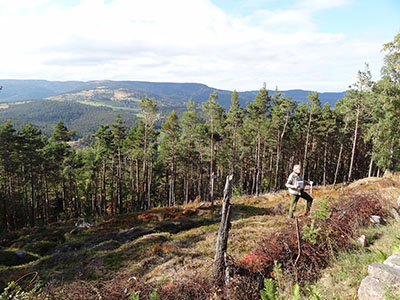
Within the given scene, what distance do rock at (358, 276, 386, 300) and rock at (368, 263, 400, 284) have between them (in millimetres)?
100

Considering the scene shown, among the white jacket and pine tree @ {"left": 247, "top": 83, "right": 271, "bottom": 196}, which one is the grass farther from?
pine tree @ {"left": 247, "top": 83, "right": 271, "bottom": 196}

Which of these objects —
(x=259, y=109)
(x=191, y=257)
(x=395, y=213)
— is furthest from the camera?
(x=259, y=109)

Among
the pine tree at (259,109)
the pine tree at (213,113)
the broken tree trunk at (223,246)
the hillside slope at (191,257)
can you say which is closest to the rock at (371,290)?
the hillside slope at (191,257)

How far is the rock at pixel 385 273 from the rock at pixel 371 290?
0.10 m

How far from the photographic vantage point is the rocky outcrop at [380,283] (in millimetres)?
3874

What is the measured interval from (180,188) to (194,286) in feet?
156

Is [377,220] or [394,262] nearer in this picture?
[394,262]

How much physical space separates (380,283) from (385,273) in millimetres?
209

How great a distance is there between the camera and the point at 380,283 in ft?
13.3

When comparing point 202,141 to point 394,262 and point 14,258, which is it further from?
point 394,262

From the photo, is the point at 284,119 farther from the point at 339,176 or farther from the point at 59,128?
the point at 59,128

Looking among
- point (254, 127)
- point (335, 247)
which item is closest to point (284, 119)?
point (254, 127)

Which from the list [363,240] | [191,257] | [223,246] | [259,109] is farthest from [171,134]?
[363,240]

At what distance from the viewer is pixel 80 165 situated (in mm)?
40156
